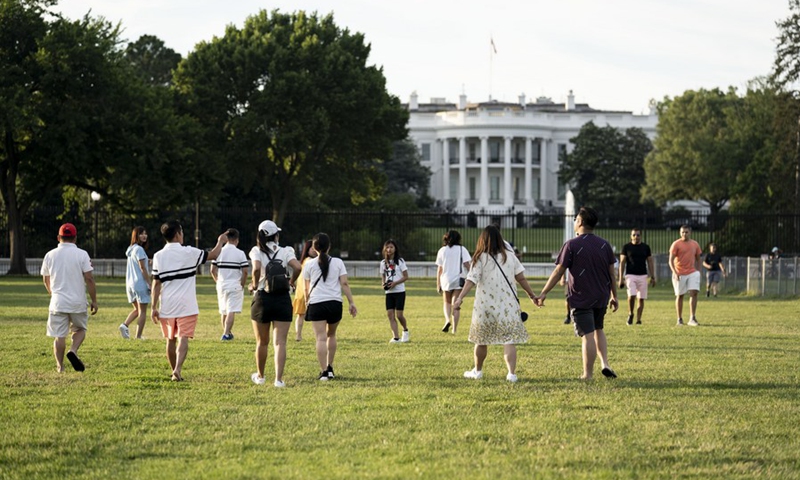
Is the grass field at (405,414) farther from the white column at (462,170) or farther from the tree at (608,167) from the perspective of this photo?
the white column at (462,170)

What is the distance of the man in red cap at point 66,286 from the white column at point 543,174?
103 m

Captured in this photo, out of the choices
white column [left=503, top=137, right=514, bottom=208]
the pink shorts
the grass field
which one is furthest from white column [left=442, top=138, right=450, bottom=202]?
the pink shorts

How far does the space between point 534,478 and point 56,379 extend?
668cm

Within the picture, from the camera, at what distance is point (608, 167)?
9606 cm

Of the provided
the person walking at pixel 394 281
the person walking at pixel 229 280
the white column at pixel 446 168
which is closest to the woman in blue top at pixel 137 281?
the person walking at pixel 229 280

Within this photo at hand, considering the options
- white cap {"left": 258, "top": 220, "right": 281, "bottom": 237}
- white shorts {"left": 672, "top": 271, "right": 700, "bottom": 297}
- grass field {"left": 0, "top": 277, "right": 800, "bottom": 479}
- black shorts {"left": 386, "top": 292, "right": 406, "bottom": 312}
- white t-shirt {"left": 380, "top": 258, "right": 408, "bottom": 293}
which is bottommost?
grass field {"left": 0, "top": 277, "right": 800, "bottom": 479}

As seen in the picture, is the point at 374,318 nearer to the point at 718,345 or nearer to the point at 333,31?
the point at 718,345

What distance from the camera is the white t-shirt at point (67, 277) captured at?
12891 millimetres

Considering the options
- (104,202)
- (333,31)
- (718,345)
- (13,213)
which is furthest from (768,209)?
(718,345)

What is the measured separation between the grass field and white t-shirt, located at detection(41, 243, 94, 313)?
2.47 ft

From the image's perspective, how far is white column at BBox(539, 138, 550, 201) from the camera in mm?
115250

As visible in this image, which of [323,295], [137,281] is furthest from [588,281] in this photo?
[137,281]

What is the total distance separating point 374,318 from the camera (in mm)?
23625

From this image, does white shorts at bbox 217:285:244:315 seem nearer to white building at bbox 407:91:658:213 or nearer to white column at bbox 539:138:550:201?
white building at bbox 407:91:658:213
